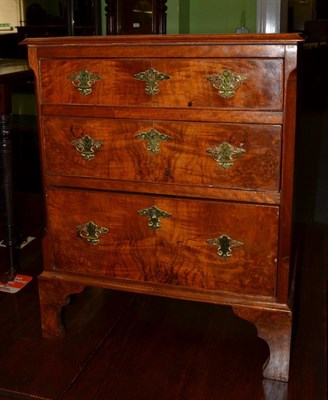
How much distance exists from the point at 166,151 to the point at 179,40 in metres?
0.28

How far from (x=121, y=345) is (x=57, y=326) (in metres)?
0.20

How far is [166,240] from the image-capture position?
61.1 inches

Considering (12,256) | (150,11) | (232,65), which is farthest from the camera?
(150,11)

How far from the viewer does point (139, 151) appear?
4.96 feet

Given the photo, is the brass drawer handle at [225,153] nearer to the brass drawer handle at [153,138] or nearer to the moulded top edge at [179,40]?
the brass drawer handle at [153,138]

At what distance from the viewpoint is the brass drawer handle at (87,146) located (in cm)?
154

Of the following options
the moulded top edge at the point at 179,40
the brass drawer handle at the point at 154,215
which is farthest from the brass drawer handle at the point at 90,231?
the moulded top edge at the point at 179,40

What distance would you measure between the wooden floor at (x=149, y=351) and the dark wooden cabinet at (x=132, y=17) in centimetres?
169

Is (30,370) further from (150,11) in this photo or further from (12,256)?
(150,11)

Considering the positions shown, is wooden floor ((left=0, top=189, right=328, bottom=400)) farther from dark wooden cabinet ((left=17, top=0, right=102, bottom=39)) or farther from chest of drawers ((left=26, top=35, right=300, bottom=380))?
dark wooden cabinet ((left=17, top=0, right=102, bottom=39))

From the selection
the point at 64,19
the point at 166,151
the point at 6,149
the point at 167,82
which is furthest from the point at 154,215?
the point at 64,19

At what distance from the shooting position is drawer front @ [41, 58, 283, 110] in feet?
4.51

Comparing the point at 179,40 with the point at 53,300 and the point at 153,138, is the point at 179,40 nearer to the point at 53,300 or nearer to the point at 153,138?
the point at 153,138

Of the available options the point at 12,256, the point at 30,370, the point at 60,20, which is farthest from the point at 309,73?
the point at 30,370
